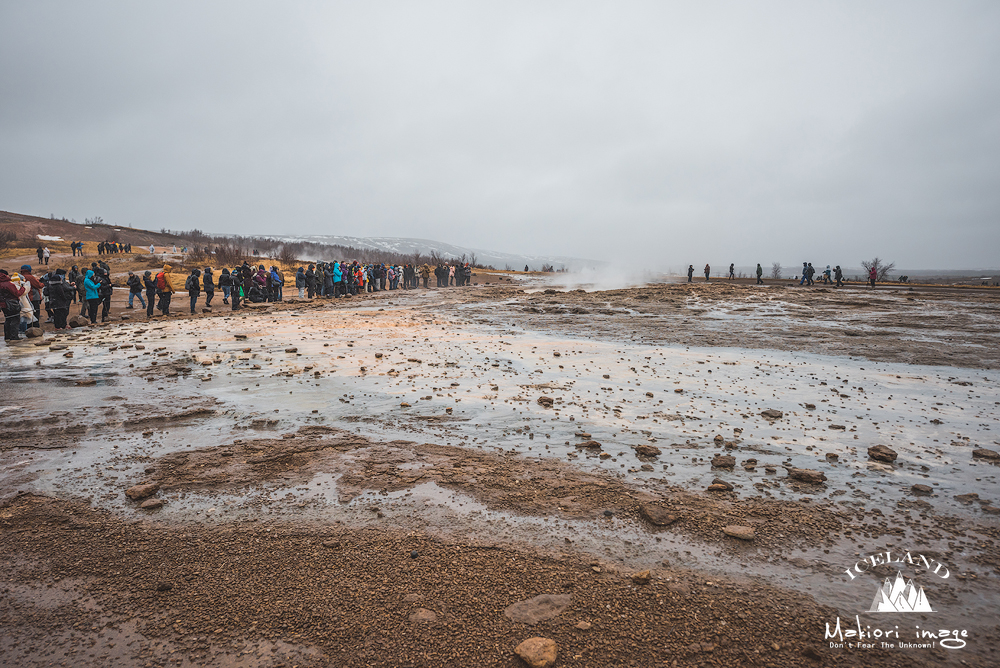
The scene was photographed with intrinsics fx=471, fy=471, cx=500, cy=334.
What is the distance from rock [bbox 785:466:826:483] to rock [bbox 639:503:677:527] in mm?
1637

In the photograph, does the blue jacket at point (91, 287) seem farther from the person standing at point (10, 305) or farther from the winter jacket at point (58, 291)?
the person standing at point (10, 305)

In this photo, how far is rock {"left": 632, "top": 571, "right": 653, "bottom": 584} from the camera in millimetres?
3025

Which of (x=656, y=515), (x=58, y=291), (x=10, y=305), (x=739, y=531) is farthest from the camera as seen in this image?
(x=58, y=291)

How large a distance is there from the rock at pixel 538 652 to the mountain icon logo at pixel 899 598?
78.2 inches

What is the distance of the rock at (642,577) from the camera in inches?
119

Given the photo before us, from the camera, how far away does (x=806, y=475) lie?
4.57 m

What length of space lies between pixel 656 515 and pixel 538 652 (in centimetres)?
176

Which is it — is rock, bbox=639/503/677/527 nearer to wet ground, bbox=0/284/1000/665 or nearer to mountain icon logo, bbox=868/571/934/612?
wet ground, bbox=0/284/1000/665

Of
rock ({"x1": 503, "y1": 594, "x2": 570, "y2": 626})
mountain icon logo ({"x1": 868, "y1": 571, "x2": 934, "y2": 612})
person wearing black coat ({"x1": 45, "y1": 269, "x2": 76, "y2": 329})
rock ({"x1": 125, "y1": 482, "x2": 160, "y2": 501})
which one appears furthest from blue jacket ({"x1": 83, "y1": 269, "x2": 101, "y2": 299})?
mountain icon logo ({"x1": 868, "y1": 571, "x2": 934, "y2": 612})

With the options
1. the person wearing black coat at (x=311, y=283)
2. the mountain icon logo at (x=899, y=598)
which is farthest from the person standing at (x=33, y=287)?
the mountain icon logo at (x=899, y=598)

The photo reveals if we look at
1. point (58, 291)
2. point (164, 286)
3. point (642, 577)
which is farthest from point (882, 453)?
point (164, 286)

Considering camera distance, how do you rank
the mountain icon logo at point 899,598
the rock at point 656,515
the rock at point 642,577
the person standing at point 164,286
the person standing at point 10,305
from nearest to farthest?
the mountain icon logo at point 899,598
the rock at point 642,577
the rock at point 656,515
the person standing at point 10,305
the person standing at point 164,286

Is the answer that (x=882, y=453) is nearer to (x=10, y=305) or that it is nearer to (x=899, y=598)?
(x=899, y=598)

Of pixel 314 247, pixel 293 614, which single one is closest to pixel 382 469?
pixel 293 614
